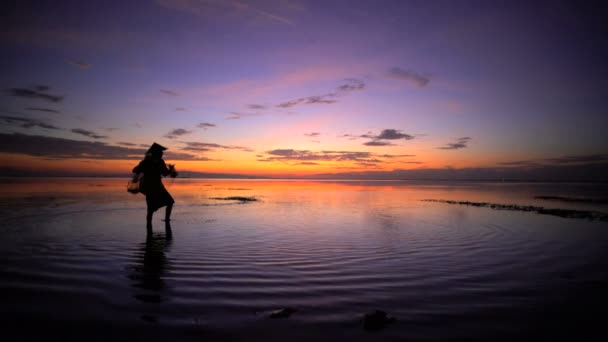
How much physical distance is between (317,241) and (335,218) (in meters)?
6.82

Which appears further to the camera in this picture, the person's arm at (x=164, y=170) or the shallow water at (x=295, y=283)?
the person's arm at (x=164, y=170)

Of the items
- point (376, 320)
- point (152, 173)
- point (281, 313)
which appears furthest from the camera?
point (152, 173)

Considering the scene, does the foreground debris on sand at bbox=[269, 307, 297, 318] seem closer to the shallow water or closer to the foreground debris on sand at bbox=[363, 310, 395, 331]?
the shallow water

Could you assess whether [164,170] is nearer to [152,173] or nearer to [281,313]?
[152,173]

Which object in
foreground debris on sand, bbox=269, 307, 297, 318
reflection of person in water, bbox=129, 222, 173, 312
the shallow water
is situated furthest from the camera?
reflection of person in water, bbox=129, 222, 173, 312

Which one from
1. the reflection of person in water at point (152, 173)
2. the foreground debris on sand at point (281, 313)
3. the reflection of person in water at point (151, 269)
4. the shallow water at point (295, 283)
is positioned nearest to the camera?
the shallow water at point (295, 283)

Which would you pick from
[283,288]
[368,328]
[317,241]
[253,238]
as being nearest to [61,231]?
[253,238]

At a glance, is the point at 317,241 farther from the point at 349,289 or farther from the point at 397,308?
the point at 397,308

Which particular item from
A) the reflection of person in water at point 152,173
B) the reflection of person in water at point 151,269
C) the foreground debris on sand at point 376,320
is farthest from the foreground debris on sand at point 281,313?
the reflection of person in water at point 152,173

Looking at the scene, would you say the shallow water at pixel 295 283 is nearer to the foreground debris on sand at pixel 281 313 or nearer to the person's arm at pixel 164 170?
the foreground debris on sand at pixel 281 313

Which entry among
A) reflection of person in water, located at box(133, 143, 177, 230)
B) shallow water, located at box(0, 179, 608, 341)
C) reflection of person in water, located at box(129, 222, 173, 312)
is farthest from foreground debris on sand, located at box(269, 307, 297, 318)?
reflection of person in water, located at box(133, 143, 177, 230)

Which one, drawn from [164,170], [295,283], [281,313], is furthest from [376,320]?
[164,170]

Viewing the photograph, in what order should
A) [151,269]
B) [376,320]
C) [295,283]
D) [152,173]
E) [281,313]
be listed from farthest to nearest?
[152,173] < [151,269] < [295,283] < [281,313] < [376,320]

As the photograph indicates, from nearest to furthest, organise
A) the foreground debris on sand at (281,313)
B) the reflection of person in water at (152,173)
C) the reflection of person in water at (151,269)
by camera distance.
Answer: the foreground debris on sand at (281,313), the reflection of person in water at (151,269), the reflection of person in water at (152,173)
